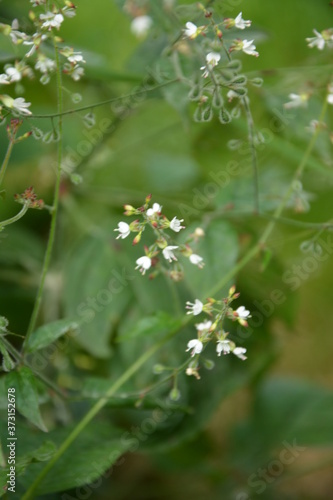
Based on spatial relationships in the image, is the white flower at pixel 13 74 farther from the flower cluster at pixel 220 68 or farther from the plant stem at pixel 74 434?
the plant stem at pixel 74 434

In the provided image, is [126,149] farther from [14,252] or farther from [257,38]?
[257,38]

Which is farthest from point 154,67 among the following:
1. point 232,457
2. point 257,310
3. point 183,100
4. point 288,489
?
point 288,489

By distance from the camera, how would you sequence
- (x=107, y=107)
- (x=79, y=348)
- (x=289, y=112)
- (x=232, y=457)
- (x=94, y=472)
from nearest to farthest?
(x=94, y=472) < (x=289, y=112) < (x=79, y=348) < (x=232, y=457) < (x=107, y=107)

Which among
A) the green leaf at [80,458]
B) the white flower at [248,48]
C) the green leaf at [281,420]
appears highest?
the white flower at [248,48]

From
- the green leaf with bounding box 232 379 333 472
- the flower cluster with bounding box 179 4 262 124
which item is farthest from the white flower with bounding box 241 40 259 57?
the green leaf with bounding box 232 379 333 472

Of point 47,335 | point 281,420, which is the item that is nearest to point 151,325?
point 47,335

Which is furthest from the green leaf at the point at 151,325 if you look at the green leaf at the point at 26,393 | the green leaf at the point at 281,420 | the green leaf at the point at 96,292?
the green leaf at the point at 281,420

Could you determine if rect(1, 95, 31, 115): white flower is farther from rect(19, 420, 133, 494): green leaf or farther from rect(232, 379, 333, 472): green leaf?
rect(232, 379, 333, 472): green leaf
